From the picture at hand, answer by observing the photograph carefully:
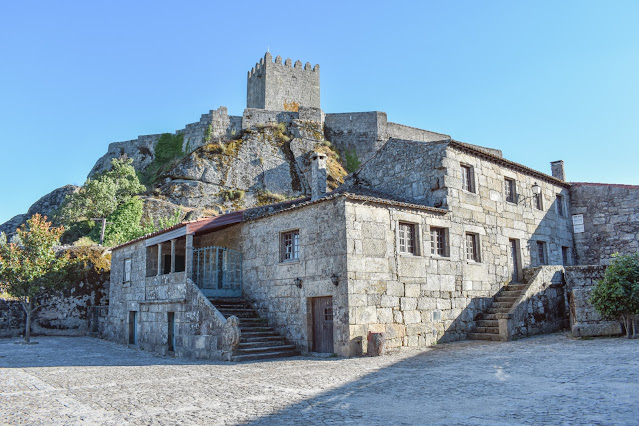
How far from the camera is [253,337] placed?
1243cm

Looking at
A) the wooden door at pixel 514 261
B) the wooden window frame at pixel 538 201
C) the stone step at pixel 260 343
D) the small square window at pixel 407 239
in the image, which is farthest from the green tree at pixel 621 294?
the stone step at pixel 260 343

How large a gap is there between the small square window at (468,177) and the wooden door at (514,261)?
2.80 meters

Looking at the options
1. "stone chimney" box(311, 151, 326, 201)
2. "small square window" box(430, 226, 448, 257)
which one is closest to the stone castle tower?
"stone chimney" box(311, 151, 326, 201)

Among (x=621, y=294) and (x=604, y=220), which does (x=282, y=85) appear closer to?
(x=604, y=220)

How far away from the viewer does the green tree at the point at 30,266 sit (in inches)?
669

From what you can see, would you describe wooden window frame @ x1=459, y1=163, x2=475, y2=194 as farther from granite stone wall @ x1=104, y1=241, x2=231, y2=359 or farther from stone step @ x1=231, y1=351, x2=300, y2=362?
granite stone wall @ x1=104, y1=241, x2=231, y2=359

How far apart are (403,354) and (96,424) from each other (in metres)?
7.69

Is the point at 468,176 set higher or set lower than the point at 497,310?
higher

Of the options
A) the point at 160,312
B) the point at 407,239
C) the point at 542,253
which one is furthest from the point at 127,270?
the point at 542,253

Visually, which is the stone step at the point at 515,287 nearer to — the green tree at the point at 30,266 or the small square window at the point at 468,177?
the small square window at the point at 468,177

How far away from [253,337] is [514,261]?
9.73 metres

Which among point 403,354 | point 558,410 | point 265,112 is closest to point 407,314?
point 403,354

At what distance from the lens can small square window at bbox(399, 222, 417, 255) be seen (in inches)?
515

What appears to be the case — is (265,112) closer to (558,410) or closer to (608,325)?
(608,325)
